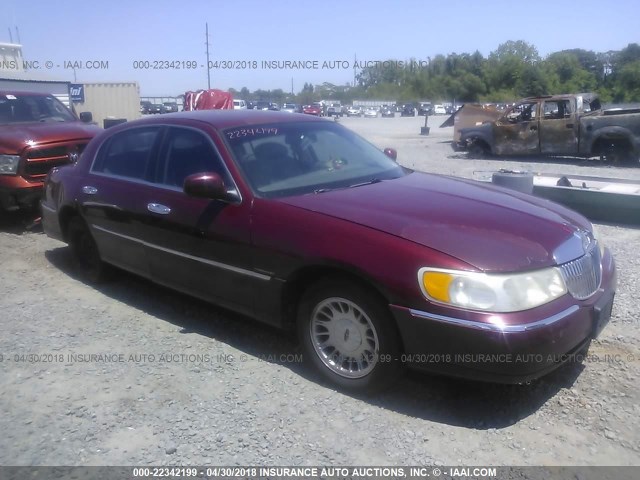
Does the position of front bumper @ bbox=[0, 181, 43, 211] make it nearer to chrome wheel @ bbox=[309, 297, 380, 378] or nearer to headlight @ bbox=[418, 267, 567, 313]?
chrome wheel @ bbox=[309, 297, 380, 378]

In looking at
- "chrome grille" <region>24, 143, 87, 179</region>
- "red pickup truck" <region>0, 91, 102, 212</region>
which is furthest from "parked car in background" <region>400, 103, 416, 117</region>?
"chrome grille" <region>24, 143, 87, 179</region>

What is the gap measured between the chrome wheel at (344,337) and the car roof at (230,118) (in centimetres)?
163

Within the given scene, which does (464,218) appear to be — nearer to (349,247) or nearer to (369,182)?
(349,247)

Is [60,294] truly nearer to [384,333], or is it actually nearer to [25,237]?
[25,237]

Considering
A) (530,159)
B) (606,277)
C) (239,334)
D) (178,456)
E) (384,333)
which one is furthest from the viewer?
(530,159)

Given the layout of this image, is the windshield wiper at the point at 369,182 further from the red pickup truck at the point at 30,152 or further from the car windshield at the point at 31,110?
the car windshield at the point at 31,110

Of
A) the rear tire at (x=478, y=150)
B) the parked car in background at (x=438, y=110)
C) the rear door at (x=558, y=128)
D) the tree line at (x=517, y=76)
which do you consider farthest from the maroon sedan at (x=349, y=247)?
the parked car in background at (x=438, y=110)

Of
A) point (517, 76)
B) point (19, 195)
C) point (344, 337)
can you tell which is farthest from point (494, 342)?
point (517, 76)

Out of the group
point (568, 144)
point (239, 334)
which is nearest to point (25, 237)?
point (239, 334)

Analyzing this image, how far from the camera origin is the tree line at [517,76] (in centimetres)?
4378

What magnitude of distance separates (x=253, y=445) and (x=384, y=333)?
89 cm

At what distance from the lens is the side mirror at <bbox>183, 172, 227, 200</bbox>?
3.72 metres

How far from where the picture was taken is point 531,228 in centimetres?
327

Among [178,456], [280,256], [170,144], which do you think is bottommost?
[178,456]
